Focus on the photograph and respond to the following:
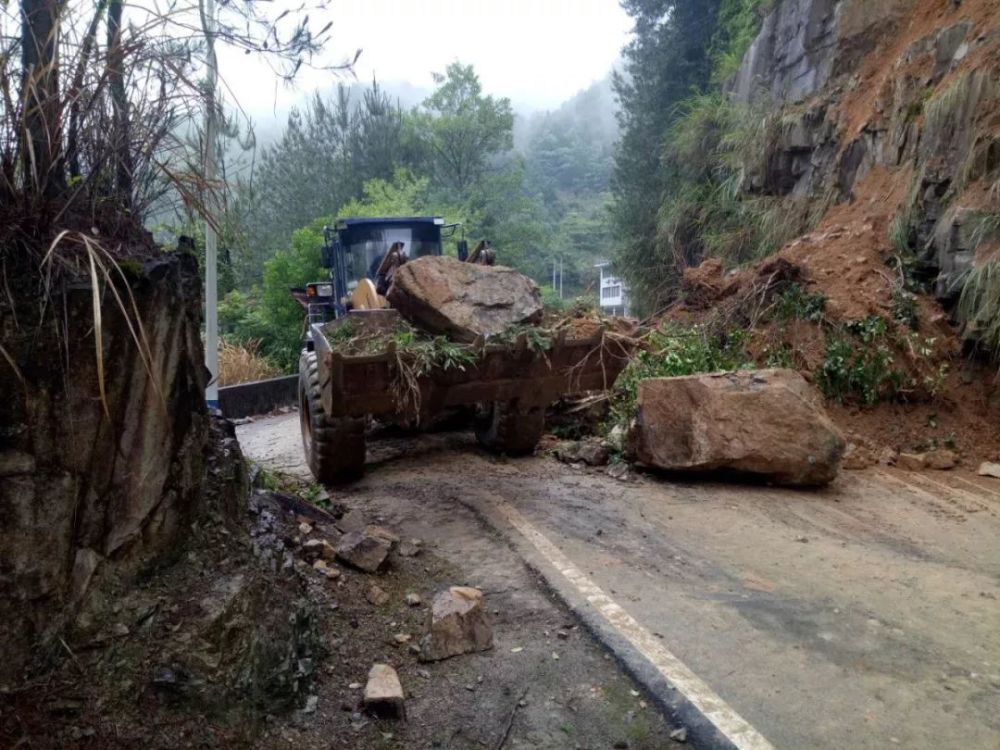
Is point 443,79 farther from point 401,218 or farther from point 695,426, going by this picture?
point 695,426

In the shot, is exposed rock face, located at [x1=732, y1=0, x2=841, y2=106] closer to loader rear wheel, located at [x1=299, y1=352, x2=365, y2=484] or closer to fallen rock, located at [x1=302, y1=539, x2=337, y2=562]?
loader rear wheel, located at [x1=299, y1=352, x2=365, y2=484]

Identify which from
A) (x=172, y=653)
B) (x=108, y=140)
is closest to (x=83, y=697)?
(x=172, y=653)

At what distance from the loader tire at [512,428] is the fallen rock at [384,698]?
4104 mm

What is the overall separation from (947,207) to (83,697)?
954cm

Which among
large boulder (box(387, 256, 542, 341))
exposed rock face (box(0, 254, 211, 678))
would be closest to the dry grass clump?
large boulder (box(387, 256, 542, 341))

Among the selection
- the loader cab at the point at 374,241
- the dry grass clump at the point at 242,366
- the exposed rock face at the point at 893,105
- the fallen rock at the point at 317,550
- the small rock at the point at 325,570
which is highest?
the exposed rock face at the point at 893,105

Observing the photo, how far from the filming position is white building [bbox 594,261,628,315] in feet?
62.7

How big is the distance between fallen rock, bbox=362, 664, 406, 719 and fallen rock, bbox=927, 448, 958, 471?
6.11 metres

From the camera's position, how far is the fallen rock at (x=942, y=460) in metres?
6.96

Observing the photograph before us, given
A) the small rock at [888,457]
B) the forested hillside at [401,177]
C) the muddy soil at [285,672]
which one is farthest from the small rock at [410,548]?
the forested hillside at [401,177]

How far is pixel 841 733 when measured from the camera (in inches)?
104

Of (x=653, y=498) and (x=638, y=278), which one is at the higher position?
(x=638, y=278)

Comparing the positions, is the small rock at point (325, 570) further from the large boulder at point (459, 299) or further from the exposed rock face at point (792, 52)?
the exposed rock face at point (792, 52)

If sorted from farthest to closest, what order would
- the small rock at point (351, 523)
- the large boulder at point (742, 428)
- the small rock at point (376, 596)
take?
the large boulder at point (742, 428)
the small rock at point (351, 523)
the small rock at point (376, 596)
